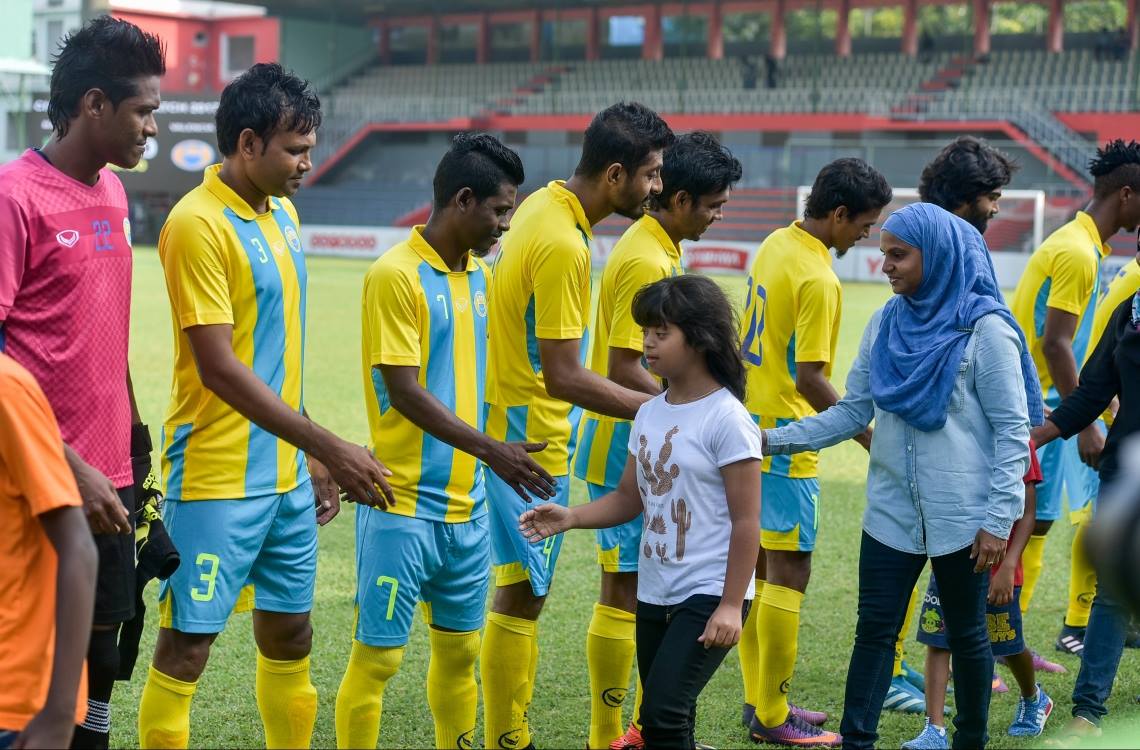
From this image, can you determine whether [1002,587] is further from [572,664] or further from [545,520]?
[572,664]

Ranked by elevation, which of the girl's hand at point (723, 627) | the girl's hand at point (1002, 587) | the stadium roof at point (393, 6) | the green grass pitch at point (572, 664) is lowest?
the green grass pitch at point (572, 664)

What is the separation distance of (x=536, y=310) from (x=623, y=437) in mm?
667

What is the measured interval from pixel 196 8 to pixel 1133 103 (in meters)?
40.9

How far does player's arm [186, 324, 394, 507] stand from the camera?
345 cm

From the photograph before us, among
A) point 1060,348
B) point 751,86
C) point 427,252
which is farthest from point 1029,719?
point 751,86

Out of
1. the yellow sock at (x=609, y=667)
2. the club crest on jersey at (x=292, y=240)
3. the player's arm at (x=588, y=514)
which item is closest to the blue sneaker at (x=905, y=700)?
the yellow sock at (x=609, y=667)

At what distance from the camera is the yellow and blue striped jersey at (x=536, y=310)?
422cm

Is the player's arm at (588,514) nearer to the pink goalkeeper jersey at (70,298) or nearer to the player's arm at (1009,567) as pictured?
the pink goalkeeper jersey at (70,298)

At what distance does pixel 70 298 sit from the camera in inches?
130

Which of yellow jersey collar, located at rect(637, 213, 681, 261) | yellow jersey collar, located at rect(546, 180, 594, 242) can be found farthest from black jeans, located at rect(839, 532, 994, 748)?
yellow jersey collar, located at rect(546, 180, 594, 242)

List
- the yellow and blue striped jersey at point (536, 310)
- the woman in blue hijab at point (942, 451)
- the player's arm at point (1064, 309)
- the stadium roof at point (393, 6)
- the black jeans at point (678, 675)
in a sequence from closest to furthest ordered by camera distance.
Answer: the black jeans at point (678, 675), the woman in blue hijab at point (942, 451), the yellow and blue striped jersey at point (536, 310), the player's arm at point (1064, 309), the stadium roof at point (393, 6)

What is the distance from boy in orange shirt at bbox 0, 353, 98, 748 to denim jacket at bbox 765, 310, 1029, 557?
2431 mm

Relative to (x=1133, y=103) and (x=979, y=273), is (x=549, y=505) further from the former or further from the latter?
(x=1133, y=103)

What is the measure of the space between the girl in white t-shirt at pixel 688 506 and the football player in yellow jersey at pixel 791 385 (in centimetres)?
122
